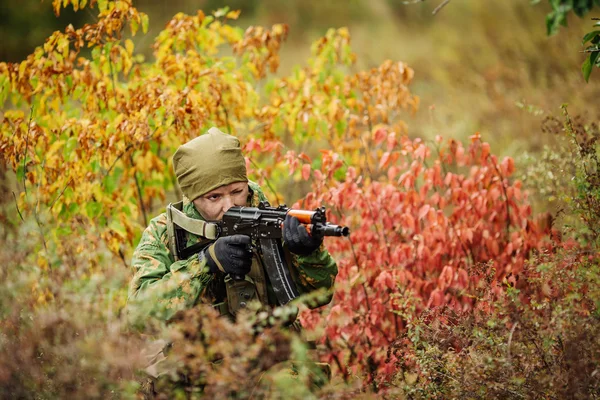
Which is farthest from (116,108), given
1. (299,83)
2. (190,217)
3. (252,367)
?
(252,367)

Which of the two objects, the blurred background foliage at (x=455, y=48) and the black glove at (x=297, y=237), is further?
the blurred background foliage at (x=455, y=48)

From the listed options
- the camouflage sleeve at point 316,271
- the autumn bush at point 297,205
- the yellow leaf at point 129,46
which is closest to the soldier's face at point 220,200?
the camouflage sleeve at point 316,271

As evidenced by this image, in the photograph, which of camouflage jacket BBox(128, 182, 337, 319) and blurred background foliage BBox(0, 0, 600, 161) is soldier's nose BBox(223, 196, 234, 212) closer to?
camouflage jacket BBox(128, 182, 337, 319)

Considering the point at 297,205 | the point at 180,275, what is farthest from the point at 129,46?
the point at 180,275

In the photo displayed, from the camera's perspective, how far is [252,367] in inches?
115

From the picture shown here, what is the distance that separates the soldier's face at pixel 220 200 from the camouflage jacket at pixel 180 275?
0.08m

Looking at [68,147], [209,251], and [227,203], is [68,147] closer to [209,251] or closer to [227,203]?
[227,203]

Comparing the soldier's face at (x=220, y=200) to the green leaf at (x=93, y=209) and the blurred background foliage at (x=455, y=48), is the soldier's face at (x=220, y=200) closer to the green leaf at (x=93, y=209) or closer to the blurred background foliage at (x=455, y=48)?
the green leaf at (x=93, y=209)

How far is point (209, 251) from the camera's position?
318cm

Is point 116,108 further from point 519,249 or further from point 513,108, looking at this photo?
point 513,108

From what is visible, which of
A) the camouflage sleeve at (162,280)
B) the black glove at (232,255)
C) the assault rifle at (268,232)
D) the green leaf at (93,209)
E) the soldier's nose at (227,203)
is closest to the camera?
the camouflage sleeve at (162,280)

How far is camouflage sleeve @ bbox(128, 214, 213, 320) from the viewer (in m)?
3.00

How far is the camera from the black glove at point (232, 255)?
3.10 meters

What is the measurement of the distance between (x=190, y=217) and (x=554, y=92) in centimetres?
807
